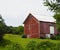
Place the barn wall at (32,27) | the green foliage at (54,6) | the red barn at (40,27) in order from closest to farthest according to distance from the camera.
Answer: the green foliage at (54,6) < the red barn at (40,27) < the barn wall at (32,27)

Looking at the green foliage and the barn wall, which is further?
the barn wall

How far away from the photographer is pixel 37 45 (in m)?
20.4

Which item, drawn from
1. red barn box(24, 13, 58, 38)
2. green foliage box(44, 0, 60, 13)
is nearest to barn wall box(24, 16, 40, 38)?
red barn box(24, 13, 58, 38)

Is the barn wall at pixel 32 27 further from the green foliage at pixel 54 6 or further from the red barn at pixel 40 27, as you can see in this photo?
the green foliage at pixel 54 6

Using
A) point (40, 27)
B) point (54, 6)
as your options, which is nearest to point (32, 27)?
point (40, 27)

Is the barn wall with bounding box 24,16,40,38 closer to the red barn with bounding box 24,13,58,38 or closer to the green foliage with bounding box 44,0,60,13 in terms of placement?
the red barn with bounding box 24,13,58,38

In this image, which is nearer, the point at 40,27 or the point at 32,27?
the point at 40,27

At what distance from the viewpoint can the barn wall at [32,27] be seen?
51219 mm

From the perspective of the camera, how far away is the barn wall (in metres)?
51.2

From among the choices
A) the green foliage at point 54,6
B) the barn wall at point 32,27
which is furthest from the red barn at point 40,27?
the green foliage at point 54,6

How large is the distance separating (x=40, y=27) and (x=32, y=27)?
110 inches

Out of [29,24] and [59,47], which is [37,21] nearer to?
[29,24]

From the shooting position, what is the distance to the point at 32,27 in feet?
175

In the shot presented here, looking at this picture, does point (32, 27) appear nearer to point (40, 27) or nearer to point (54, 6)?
point (40, 27)
